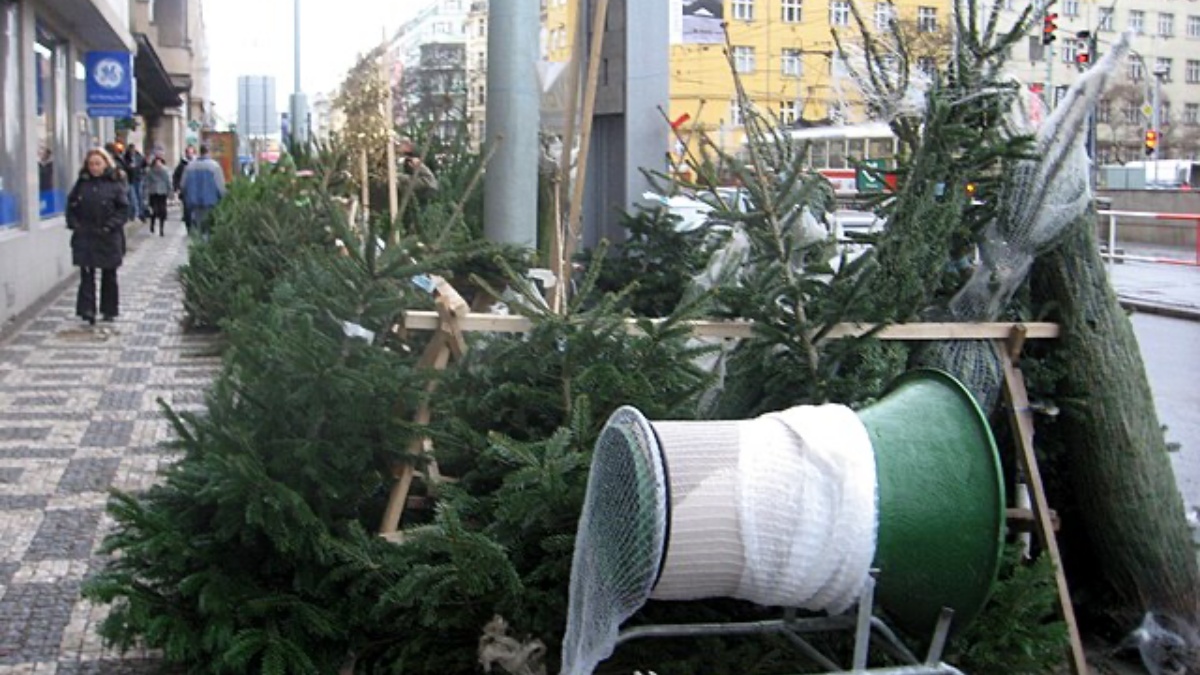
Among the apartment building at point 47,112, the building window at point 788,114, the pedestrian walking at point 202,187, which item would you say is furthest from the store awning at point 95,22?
the building window at point 788,114

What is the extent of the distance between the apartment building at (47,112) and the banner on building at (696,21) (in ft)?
26.7

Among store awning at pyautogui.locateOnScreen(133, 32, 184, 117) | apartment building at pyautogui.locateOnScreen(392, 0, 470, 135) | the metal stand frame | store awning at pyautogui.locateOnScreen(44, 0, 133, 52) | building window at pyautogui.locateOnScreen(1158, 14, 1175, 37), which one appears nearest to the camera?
the metal stand frame

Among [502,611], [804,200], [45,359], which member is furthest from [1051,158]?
[45,359]

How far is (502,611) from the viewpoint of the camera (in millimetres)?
4375

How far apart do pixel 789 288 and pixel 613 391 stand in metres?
0.71

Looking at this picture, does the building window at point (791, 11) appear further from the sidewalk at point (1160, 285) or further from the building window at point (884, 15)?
the building window at point (884, 15)

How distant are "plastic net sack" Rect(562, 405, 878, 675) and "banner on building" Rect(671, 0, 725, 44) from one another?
22.3 ft

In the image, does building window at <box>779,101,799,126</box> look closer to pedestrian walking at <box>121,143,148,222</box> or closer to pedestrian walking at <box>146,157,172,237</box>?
pedestrian walking at <box>121,143,148,222</box>

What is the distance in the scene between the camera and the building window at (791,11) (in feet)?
41.5

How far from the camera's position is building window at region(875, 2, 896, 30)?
222 inches

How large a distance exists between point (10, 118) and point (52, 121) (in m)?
4.03

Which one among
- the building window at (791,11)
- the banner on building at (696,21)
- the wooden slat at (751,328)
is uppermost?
the building window at (791,11)

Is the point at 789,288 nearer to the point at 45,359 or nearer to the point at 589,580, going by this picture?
the point at 589,580

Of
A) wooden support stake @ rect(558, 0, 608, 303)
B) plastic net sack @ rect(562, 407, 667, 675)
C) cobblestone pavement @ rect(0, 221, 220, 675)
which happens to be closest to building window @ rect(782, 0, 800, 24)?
cobblestone pavement @ rect(0, 221, 220, 675)
